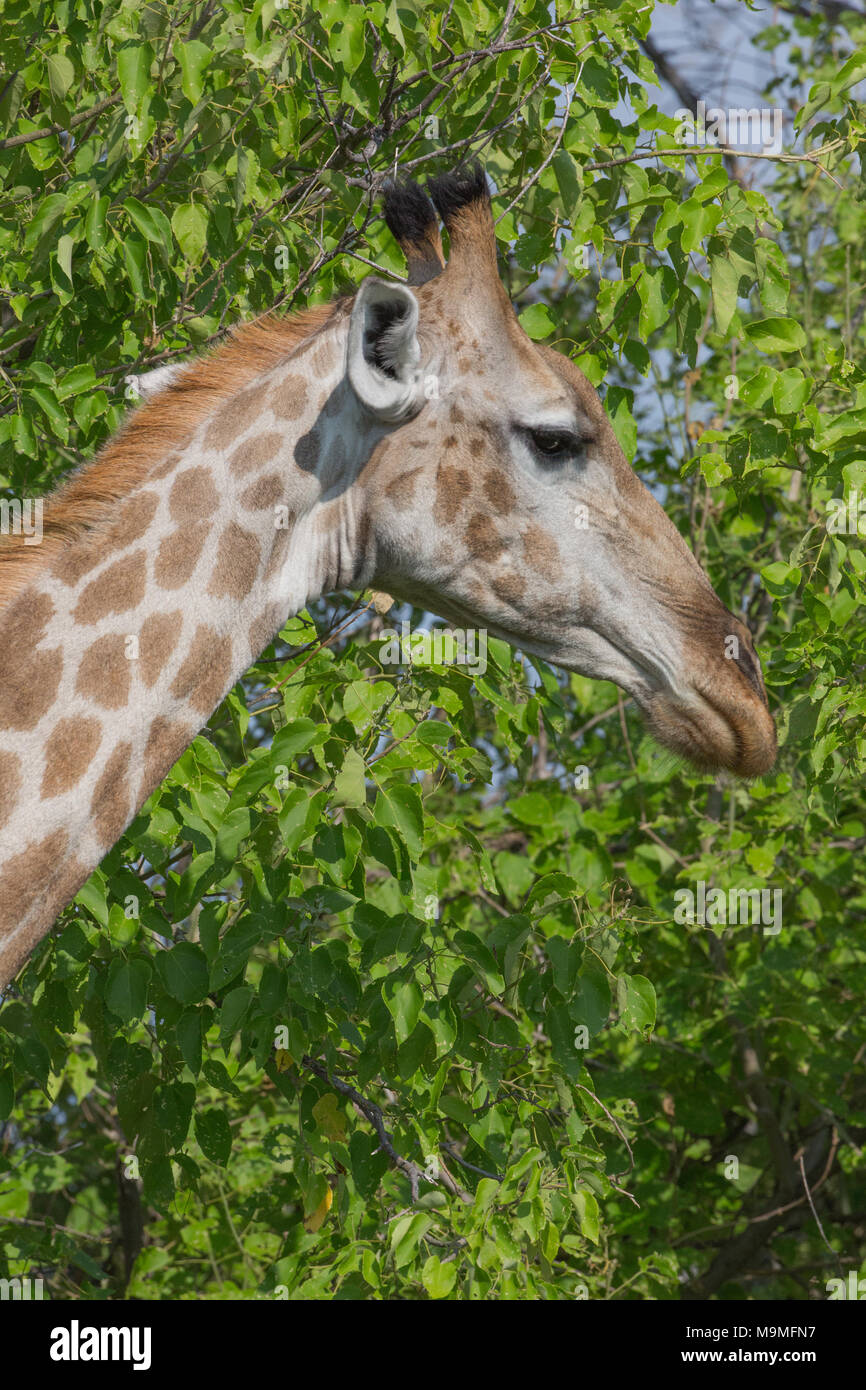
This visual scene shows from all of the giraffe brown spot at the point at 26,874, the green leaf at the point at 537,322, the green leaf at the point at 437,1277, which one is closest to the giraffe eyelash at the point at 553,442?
the green leaf at the point at 537,322

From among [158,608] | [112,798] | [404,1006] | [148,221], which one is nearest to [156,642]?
[158,608]

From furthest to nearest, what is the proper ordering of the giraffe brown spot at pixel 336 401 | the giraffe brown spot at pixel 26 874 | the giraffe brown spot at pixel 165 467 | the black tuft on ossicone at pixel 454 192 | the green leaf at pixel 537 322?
the green leaf at pixel 537 322
the black tuft on ossicone at pixel 454 192
the giraffe brown spot at pixel 336 401
the giraffe brown spot at pixel 165 467
the giraffe brown spot at pixel 26 874

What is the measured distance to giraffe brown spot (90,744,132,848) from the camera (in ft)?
9.34

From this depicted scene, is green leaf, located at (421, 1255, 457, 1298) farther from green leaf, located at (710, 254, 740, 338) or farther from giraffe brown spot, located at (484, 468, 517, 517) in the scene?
green leaf, located at (710, 254, 740, 338)

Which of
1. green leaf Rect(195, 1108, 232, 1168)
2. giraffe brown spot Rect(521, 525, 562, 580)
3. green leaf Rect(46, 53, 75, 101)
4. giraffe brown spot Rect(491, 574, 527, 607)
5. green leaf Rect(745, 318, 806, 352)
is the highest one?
green leaf Rect(46, 53, 75, 101)

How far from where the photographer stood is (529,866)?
6.00 meters

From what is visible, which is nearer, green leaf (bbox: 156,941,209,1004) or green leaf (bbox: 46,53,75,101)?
green leaf (bbox: 156,941,209,1004)

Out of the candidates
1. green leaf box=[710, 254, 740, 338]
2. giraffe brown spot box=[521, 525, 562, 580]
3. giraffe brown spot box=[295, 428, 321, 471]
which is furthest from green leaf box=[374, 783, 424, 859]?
green leaf box=[710, 254, 740, 338]

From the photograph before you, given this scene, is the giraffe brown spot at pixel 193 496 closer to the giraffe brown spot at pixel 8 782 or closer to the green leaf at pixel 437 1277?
the giraffe brown spot at pixel 8 782

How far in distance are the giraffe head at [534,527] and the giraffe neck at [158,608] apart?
0.47ft

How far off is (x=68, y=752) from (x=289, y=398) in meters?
0.97

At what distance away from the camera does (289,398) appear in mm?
3189

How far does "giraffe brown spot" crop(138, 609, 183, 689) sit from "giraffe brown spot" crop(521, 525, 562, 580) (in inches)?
34.0

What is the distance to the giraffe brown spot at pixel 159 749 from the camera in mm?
2916
